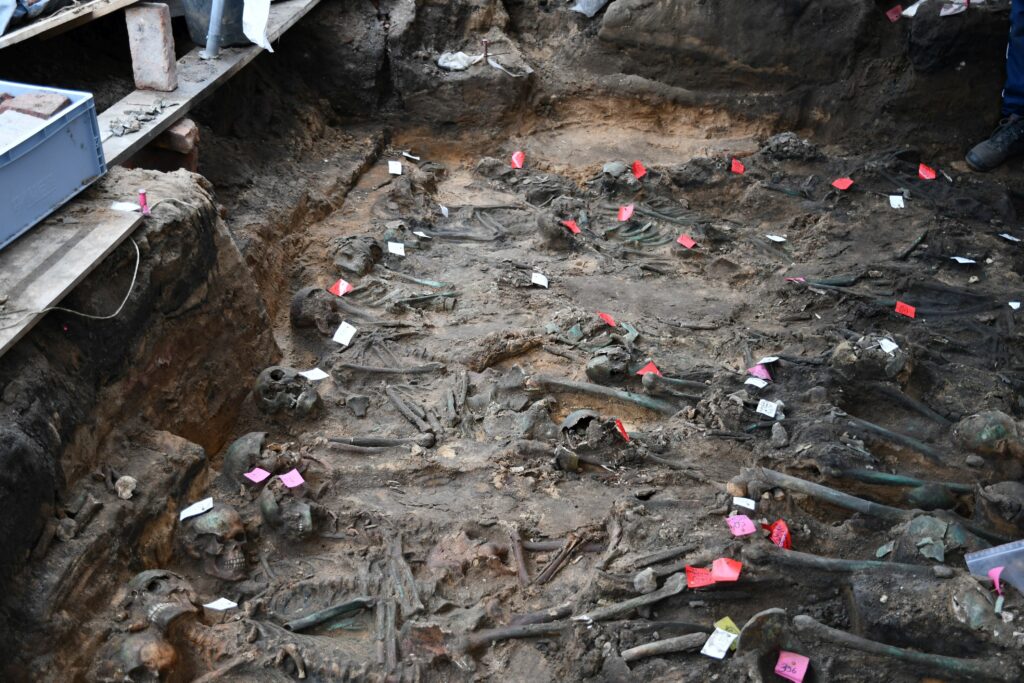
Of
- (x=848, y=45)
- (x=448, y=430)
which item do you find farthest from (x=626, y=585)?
(x=848, y=45)

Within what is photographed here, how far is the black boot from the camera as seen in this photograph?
8398mm

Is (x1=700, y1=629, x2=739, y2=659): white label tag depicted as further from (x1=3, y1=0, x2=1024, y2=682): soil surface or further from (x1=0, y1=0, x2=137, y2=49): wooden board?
(x1=0, y1=0, x2=137, y2=49): wooden board

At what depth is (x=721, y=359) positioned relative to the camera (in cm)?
611

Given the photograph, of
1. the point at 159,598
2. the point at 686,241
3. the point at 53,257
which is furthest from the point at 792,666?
the point at 686,241

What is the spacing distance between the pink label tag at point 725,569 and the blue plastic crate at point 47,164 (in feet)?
11.7

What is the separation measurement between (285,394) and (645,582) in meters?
2.43

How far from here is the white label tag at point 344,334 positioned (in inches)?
239

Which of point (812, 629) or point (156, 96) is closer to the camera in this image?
point (812, 629)

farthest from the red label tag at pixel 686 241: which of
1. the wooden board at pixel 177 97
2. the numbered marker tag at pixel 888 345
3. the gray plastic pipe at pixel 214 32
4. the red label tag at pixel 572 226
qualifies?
the gray plastic pipe at pixel 214 32

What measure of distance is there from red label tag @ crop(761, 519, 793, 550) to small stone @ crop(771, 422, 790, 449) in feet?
2.81

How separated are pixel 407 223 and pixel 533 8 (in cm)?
356

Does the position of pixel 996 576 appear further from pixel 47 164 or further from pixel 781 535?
pixel 47 164

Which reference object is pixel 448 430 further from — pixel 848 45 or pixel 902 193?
pixel 848 45

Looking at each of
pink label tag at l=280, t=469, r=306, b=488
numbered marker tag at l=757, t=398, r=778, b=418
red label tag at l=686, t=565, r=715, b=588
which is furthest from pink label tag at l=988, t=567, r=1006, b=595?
pink label tag at l=280, t=469, r=306, b=488
